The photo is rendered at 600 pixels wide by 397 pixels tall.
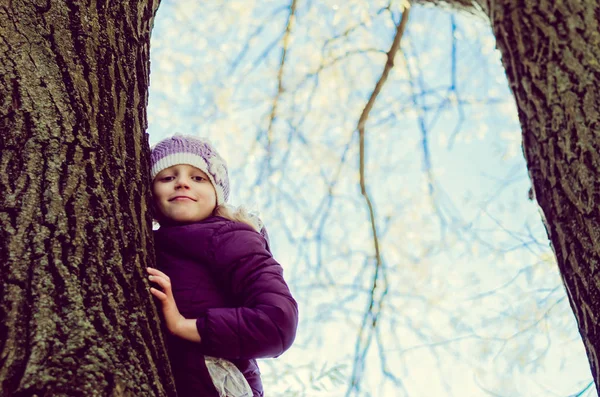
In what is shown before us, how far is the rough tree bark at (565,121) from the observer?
178 centimetres

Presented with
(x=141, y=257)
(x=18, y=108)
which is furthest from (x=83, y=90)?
(x=141, y=257)

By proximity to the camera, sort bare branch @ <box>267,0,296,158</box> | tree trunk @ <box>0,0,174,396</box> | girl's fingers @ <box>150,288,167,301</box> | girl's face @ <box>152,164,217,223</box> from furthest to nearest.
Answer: bare branch @ <box>267,0,296,158</box> < girl's face @ <box>152,164,217,223</box> < girl's fingers @ <box>150,288,167,301</box> < tree trunk @ <box>0,0,174,396</box>

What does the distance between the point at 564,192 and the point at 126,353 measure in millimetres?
1424

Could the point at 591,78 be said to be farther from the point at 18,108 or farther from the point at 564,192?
the point at 18,108

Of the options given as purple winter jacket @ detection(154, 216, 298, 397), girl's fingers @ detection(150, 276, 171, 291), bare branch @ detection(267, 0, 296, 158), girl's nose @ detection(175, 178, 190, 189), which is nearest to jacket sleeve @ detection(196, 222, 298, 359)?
purple winter jacket @ detection(154, 216, 298, 397)

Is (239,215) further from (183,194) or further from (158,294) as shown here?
(158,294)

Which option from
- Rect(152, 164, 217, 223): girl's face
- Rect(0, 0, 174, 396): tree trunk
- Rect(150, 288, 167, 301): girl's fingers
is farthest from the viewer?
Rect(152, 164, 217, 223): girl's face

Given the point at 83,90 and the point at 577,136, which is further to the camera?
the point at 577,136

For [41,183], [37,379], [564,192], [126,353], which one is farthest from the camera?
[564,192]

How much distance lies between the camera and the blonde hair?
183 centimetres

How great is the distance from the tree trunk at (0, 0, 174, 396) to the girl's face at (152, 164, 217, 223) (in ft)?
0.79

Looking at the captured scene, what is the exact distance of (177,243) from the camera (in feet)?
5.28

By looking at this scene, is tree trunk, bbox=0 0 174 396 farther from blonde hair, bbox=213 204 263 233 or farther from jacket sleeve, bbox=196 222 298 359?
blonde hair, bbox=213 204 263 233

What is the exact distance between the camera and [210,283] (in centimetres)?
157
